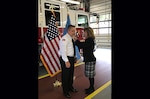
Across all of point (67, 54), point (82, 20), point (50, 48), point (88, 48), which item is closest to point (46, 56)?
point (50, 48)

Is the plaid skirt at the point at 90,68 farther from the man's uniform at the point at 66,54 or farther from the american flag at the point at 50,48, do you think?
the american flag at the point at 50,48

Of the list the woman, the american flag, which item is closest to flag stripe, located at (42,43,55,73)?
the american flag

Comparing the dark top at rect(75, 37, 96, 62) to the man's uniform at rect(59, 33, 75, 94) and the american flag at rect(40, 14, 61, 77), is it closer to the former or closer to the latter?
the man's uniform at rect(59, 33, 75, 94)

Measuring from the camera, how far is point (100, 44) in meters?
12.9

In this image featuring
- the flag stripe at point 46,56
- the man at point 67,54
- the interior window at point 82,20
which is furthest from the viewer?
the interior window at point 82,20

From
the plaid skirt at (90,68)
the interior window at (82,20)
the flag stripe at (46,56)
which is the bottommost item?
the plaid skirt at (90,68)

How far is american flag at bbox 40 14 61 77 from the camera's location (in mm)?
3996

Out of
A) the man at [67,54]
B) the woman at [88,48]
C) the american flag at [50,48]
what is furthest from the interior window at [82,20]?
the man at [67,54]

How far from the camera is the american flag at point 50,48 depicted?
13.1 feet
